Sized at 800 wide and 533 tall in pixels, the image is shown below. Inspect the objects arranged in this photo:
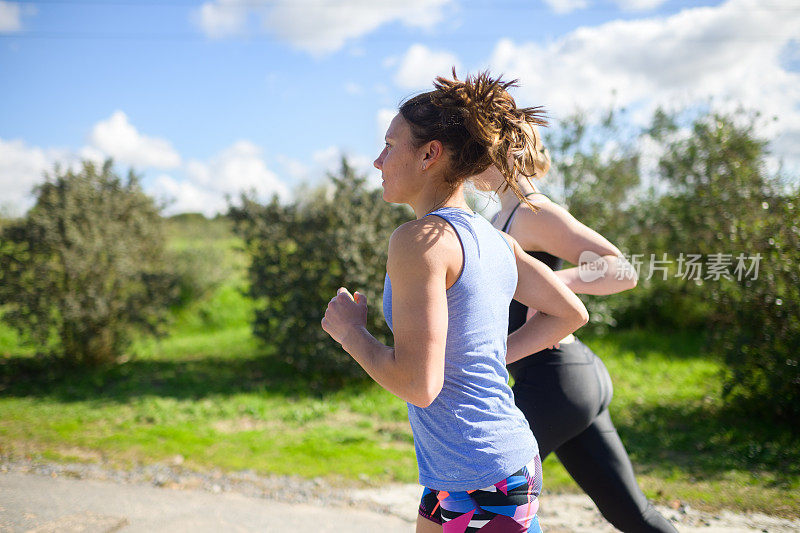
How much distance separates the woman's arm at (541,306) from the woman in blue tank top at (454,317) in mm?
Answer: 211

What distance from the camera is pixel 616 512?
7.02 feet

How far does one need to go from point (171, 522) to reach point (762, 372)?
17.6 feet

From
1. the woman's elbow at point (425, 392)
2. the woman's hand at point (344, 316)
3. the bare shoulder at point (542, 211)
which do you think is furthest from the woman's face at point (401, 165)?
the bare shoulder at point (542, 211)

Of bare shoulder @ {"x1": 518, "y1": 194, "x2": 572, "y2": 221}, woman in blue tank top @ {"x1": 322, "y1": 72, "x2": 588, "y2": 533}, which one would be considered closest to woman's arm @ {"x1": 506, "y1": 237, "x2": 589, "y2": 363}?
woman in blue tank top @ {"x1": 322, "y1": 72, "x2": 588, "y2": 533}

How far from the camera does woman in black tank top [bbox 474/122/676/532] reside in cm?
212

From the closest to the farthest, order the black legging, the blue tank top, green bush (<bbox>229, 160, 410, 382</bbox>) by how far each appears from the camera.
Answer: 1. the blue tank top
2. the black legging
3. green bush (<bbox>229, 160, 410, 382</bbox>)

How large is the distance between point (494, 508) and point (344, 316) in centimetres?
62

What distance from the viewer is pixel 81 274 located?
7.88 m

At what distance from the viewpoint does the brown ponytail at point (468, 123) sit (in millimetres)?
1431

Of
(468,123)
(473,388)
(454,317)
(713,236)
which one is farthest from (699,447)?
(468,123)

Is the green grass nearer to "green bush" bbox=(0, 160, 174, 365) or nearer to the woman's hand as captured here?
the woman's hand

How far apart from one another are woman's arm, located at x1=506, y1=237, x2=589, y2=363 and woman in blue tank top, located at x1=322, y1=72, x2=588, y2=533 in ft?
0.69

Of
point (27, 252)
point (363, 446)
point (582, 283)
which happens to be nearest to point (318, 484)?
point (363, 446)

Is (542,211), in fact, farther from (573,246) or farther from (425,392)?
(425,392)
